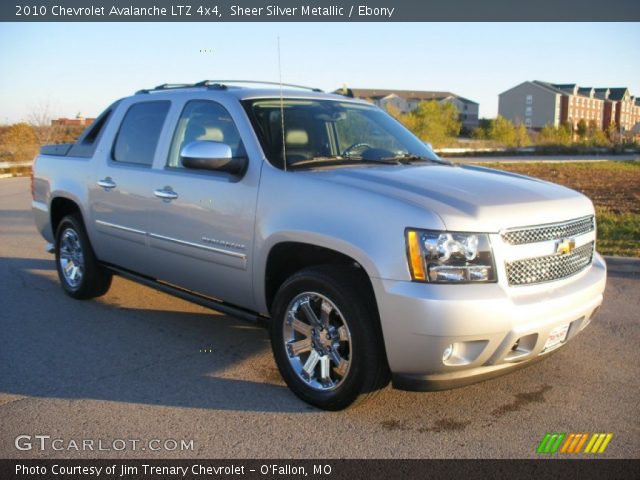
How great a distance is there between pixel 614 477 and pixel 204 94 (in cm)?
369

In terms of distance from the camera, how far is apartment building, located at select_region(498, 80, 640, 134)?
265 feet

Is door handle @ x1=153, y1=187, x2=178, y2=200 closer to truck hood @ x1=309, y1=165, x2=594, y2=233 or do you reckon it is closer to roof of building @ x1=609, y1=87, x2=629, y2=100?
truck hood @ x1=309, y1=165, x2=594, y2=233

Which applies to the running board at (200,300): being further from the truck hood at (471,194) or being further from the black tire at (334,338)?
the truck hood at (471,194)

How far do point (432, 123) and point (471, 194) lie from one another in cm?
5743

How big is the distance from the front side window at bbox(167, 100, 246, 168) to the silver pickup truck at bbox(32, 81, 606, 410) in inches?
0.5

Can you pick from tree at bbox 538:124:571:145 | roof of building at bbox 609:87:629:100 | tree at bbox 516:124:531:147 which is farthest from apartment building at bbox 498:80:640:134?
tree at bbox 538:124:571:145

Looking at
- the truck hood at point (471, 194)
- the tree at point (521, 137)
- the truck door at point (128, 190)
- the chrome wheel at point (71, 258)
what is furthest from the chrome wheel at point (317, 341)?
the tree at point (521, 137)

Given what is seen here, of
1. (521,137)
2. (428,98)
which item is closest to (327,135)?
(521,137)

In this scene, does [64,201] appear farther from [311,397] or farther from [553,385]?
[553,385]

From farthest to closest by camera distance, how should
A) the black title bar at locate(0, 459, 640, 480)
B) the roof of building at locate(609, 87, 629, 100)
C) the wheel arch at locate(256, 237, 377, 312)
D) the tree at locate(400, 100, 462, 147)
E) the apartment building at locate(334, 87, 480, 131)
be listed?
1. the apartment building at locate(334, 87, 480, 131)
2. the roof of building at locate(609, 87, 629, 100)
3. the tree at locate(400, 100, 462, 147)
4. the wheel arch at locate(256, 237, 377, 312)
5. the black title bar at locate(0, 459, 640, 480)

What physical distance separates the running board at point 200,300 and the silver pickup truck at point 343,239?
2cm

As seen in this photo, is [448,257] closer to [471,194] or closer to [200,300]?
[471,194]

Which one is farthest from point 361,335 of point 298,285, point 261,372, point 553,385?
point 553,385

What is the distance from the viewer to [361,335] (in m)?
3.64
